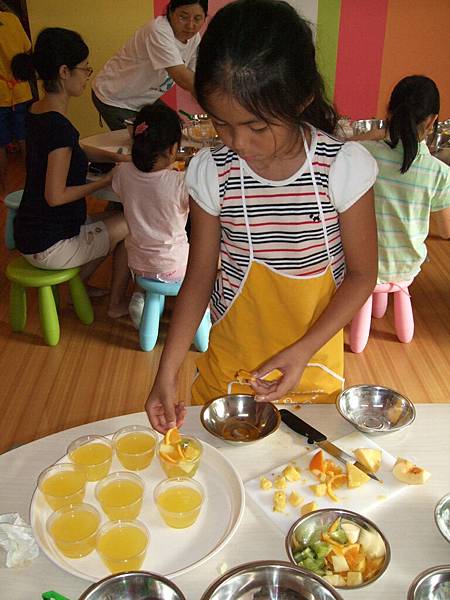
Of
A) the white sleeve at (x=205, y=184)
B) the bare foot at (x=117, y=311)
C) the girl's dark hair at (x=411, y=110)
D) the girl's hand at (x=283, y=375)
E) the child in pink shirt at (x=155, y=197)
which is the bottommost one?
the bare foot at (x=117, y=311)

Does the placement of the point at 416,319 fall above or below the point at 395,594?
below

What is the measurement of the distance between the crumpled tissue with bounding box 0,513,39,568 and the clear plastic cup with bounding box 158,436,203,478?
270 millimetres

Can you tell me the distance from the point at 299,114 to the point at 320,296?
0.44 m

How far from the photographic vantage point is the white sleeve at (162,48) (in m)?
3.48

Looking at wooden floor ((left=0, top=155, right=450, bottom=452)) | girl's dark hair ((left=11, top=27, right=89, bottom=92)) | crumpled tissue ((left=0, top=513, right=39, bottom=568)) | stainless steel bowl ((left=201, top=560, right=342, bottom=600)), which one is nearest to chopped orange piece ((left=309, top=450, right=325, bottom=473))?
stainless steel bowl ((left=201, top=560, right=342, bottom=600))

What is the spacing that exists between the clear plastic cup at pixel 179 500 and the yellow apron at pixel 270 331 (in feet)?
1.22

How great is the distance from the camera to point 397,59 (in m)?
5.29

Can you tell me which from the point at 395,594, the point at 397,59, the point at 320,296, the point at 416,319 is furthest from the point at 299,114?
the point at 397,59

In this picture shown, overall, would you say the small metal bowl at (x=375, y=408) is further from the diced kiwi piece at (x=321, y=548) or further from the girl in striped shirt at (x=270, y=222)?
the diced kiwi piece at (x=321, y=548)

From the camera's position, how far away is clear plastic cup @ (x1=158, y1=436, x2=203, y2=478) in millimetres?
1168

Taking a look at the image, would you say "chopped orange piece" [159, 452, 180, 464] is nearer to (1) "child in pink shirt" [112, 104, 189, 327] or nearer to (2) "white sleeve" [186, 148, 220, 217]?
(2) "white sleeve" [186, 148, 220, 217]

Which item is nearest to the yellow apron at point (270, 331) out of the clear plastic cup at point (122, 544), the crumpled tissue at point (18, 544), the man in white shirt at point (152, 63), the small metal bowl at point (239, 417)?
the small metal bowl at point (239, 417)

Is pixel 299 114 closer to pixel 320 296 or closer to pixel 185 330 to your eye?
pixel 320 296

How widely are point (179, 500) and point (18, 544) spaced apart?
281 millimetres
